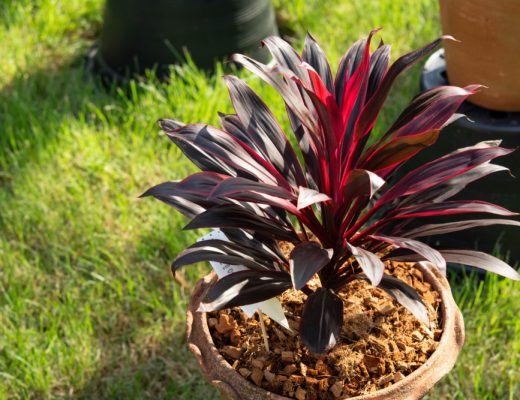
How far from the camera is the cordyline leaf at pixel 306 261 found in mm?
1418

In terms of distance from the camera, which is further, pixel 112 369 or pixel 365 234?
pixel 112 369

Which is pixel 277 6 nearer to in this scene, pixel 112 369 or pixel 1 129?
pixel 1 129

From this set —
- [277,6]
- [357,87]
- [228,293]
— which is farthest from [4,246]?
[277,6]

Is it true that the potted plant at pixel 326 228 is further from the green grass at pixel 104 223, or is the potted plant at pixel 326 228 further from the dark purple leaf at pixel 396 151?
the green grass at pixel 104 223

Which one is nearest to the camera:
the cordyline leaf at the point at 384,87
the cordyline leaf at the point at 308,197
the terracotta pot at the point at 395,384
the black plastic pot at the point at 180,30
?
the cordyline leaf at the point at 308,197

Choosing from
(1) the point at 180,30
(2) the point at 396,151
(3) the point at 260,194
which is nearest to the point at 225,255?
(3) the point at 260,194

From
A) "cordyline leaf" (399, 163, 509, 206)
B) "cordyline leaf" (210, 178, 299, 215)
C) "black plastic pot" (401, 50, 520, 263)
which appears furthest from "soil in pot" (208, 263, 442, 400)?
"black plastic pot" (401, 50, 520, 263)

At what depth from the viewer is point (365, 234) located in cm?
168

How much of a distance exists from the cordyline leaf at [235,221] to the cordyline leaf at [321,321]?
15 centimetres

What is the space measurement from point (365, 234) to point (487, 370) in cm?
82

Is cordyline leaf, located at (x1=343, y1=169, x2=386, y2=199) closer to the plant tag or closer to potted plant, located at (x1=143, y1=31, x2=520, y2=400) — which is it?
potted plant, located at (x1=143, y1=31, x2=520, y2=400)

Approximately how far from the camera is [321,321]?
1.57 metres

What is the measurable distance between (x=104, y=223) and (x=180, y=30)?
875 mm

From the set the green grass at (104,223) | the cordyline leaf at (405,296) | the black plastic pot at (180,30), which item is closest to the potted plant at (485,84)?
the green grass at (104,223)
